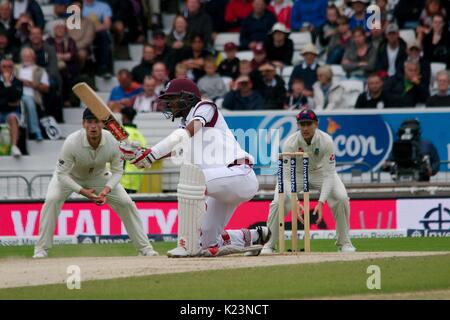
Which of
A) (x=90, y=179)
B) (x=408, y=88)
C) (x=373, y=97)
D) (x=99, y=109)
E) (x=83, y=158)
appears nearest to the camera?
(x=99, y=109)

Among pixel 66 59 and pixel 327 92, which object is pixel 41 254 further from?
pixel 66 59

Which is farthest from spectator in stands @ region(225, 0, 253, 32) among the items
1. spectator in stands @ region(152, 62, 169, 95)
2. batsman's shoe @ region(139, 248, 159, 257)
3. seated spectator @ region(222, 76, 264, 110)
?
batsman's shoe @ region(139, 248, 159, 257)

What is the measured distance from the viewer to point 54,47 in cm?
2375

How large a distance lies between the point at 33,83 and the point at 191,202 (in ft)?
33.8

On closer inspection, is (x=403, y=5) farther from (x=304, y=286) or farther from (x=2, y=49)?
(x=304, y=286)

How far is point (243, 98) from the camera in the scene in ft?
72.6

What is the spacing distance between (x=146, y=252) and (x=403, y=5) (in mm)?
10052

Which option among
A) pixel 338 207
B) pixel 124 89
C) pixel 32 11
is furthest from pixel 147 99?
pixel 338 207

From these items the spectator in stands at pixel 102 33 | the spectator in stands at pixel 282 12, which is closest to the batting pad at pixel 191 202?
the spectator in stands at pixel 102 33

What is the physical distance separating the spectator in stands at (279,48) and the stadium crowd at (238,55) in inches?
0.7

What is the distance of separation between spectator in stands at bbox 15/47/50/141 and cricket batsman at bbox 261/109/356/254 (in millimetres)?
7814

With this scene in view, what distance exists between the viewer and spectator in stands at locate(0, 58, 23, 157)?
2222 cm

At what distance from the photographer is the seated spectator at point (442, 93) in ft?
69.9

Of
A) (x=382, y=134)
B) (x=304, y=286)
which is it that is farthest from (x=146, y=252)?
(x=382, y=134)
